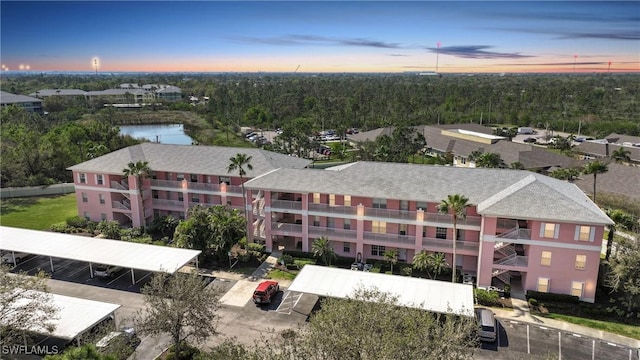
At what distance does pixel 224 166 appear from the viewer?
162ft

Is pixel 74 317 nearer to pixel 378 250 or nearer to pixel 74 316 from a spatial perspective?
pixel 74 316

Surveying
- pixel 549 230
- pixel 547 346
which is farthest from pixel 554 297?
pixel 547 346

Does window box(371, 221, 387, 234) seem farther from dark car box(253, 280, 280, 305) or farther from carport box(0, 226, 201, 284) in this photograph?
carport box(0, 226, 201, 284)

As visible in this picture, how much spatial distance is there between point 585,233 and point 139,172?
42.7 metres

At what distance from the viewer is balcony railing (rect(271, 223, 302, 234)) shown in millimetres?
43719

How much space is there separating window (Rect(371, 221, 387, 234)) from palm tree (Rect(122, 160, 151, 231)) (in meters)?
25.4

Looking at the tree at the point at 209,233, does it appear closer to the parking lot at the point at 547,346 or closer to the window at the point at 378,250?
the window at the point at 378,250

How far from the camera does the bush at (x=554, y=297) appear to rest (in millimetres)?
34750

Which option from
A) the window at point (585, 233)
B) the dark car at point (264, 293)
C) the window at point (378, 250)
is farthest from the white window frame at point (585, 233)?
the dark car at point (264, 293)

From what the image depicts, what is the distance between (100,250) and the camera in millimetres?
40312

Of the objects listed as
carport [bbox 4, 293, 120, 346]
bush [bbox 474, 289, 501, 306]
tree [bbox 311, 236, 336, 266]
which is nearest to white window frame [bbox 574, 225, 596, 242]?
bush [bbox 474, 289, 501, 306]

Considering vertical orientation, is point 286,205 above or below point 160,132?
above

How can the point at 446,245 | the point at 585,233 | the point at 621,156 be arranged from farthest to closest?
the point at 621,156 → the point at 446,245 → the point at 585,233

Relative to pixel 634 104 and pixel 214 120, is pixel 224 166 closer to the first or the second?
pixel 214 120
